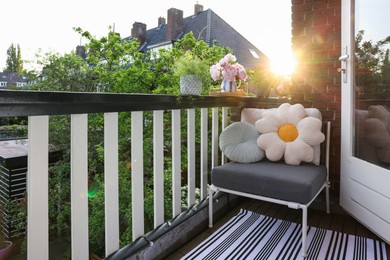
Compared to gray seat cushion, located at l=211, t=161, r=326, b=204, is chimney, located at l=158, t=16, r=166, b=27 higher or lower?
higher

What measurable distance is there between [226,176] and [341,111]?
3.79 ft

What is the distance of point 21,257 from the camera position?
4.02 metres

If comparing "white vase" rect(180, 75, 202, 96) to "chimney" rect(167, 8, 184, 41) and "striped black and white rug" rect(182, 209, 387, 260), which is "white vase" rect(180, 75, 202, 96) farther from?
"chimney" rect(167, 8, 184, 41)

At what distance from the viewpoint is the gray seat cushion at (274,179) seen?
1.62m

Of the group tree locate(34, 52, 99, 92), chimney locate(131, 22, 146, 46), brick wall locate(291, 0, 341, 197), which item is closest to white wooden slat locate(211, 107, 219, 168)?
brick wall locate(291, 0, 341, 197)

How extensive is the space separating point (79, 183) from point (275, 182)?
1.12 m

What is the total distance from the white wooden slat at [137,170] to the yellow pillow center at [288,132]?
1.15 meters

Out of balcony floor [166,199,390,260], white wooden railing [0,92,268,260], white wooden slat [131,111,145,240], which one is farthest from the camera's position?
balcony floor [166,199,390,260]

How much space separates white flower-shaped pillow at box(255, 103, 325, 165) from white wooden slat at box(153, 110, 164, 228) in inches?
32.4

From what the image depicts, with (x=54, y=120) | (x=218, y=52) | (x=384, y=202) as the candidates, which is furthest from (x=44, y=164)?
(x=218, y=52)

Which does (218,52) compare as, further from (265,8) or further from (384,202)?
(384,202)

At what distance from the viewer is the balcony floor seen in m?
1.85

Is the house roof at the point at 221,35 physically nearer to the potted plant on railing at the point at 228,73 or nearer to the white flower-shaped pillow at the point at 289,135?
the potted plant on railing at the point at 228,73

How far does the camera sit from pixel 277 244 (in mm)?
1795
